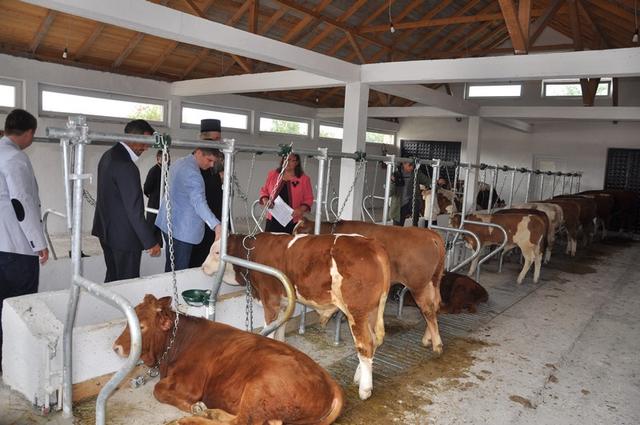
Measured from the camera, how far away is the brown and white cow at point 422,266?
3967mm

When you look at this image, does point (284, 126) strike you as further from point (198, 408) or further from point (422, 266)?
point (198, 408)

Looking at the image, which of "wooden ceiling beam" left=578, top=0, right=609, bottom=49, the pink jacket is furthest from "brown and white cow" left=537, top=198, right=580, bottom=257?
the pink jacket

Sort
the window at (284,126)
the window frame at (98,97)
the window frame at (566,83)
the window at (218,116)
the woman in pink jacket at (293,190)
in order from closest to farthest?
1. the woman in pink jacket at (293,190)
2. the window frame at (98,97)
3. the window at (218,116)
4. the window at (284,126)
5. the window frame at (566,83)

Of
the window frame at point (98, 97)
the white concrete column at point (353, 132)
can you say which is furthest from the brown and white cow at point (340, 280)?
the window frame at point (98, 97)

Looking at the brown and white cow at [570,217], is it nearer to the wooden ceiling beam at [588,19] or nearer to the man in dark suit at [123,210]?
the wooden ceiling beam at [588,19]

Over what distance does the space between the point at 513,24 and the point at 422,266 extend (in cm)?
382

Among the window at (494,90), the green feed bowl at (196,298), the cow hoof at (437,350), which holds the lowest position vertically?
the cow hoof at (437,350)

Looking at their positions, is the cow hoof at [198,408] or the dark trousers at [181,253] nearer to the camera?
the cow hoof at [198,408]

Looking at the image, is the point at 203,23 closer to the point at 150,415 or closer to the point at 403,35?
the point at 150,415

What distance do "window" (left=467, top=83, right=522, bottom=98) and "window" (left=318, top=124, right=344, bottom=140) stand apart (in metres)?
3.93

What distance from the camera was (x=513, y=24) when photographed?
621cm

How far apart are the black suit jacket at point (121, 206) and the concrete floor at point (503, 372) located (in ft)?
3.22

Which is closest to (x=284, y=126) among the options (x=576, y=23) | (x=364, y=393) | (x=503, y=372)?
(x=576, y=23)

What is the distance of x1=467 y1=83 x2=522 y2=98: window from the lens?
47.2 ft
